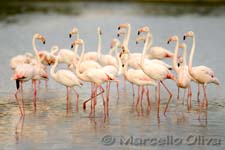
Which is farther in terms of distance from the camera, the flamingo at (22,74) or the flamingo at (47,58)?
the flamingo at (47,58)

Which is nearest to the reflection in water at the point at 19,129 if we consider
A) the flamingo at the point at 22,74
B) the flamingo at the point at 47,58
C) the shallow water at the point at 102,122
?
the shallow water at the point at 102,122

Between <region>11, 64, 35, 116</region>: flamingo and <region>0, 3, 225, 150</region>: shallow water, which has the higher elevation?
<region>11, 64, 35, 116</region>: flamingo

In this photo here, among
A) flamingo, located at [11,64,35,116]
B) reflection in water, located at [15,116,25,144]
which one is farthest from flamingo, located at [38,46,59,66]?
reflection in water, located at [15,116,25,144]

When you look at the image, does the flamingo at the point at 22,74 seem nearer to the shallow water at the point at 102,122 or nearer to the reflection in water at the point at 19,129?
the reflection in water at the point at 19,129

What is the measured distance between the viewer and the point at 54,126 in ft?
38.3

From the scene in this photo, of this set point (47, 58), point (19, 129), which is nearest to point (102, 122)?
point (19, 129)

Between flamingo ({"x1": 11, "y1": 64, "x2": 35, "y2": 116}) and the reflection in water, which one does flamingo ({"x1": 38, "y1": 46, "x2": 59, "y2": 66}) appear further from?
the reflection in water

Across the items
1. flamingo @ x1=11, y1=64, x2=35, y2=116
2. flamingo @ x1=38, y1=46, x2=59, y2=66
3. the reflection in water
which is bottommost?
the reflection in water

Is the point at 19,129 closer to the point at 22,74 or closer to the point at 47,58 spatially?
the point at 22,74

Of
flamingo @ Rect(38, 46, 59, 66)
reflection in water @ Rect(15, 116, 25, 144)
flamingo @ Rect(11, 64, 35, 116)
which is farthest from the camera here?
flamingo @ Rect(38, 46, 59, 66)

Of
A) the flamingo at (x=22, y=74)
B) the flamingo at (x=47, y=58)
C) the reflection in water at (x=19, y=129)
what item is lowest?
the reflection in water at (x=19, y=129)

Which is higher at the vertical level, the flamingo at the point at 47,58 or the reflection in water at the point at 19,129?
the flamingo at the point at 47,58

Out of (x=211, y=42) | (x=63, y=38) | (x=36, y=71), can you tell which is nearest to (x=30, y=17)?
(x=63, y=38)

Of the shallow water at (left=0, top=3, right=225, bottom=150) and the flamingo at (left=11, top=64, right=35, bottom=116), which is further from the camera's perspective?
the flamingo at (left=11, top=64, right=35, bottom=116)
